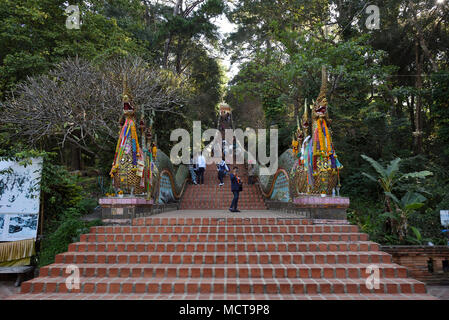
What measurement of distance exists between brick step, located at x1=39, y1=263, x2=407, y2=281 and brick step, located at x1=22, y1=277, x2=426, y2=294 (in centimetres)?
15

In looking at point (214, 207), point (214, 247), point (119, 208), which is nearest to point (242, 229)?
point (214, 247)

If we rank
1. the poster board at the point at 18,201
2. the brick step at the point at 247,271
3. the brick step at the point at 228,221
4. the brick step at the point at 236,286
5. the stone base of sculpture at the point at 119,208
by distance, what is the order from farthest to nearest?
the poster board at the point at 18,201, the stone base of sculpture at the point at 119,208, the brick step at the point at 228,221, the brick step at the point at 247,271, the brick step at the point at 236,286

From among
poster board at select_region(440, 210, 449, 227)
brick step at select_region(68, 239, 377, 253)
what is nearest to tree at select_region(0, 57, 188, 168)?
brick step at select_region(68, 239, 377, 253)

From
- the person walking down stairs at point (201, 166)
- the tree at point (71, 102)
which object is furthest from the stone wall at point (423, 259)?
the tree at point (71, 102)

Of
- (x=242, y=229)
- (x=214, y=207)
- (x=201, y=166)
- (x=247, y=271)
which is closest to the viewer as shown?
(x=247, y=271)

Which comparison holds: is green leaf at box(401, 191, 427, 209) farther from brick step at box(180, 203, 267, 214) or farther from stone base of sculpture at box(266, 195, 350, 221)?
brick step at box(180, 203, 267, 214)

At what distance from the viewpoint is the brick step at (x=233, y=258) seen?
4.67m

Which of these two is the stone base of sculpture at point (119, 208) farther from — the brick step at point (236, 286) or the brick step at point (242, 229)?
the brick step at point (236, 286)

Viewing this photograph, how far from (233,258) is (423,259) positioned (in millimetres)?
4169

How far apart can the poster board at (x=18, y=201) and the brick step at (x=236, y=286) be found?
2643mm

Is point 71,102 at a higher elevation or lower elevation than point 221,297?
higher

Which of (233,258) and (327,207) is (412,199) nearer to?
(327,207)

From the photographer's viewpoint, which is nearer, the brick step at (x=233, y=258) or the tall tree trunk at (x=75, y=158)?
the brick step at (x=233, y=258)

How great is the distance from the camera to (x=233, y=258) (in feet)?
15.4
